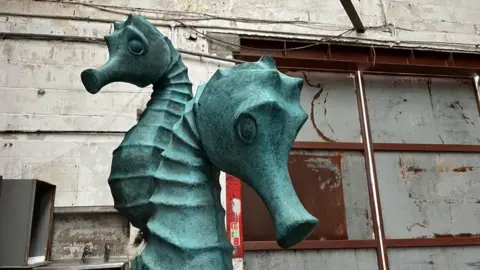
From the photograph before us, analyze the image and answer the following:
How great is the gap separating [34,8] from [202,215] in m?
2.17

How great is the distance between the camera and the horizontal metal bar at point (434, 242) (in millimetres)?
2518

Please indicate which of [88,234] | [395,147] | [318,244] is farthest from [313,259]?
[88,234]

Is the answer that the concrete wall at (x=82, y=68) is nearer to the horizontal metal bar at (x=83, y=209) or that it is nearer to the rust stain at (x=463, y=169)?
the horizontal metal bar at (x=83, y=209)

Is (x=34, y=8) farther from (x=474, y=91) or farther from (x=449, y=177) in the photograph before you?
(x=474, y=91)

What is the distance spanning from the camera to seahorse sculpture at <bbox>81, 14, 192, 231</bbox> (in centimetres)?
96

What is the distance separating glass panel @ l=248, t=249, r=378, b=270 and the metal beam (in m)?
1.52

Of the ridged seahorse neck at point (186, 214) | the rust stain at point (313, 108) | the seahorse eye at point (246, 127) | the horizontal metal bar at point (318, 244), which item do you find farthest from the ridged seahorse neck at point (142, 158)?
the rust stain at point (313, 108)

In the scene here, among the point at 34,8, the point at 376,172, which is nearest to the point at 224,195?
the point at 376,172

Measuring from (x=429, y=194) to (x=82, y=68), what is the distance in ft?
7.91

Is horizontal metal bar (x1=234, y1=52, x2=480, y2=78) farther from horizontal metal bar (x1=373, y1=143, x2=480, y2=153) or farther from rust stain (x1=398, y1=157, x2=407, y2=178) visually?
rust stain (x1=398, y1=157, x2=407, y2=178)

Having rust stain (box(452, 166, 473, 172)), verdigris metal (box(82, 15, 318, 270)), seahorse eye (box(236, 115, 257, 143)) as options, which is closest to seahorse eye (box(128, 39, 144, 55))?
verdigris metal (box(82, 15, 318, 270))

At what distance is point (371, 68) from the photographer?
2.87 meters

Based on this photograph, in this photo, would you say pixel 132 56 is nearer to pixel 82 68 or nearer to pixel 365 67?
pixel 82 68

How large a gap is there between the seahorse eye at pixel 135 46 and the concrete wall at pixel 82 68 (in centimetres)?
130
